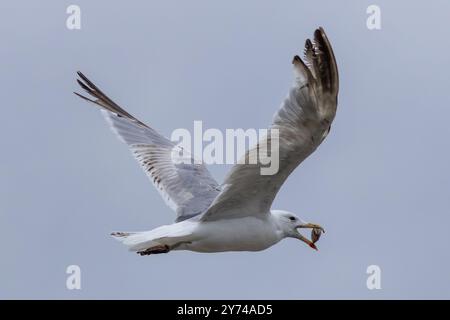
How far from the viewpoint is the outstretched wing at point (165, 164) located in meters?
11.2

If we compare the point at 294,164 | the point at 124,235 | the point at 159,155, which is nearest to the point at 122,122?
the point at 159,155

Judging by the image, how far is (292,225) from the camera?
1070 cm

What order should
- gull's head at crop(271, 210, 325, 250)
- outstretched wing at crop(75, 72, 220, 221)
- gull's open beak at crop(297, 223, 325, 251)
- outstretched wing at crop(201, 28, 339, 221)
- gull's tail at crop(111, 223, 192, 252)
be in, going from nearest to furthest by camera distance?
outstretched wing at crop(201, 28, 339, 221), gull's tail at crop(111, 223, 192, 252), gull's head at crop(271, 210, 325, 250), gull's open beak at crop(297, 223, 325, 251), outstretched wing at crop(75, 72, 220, 221)

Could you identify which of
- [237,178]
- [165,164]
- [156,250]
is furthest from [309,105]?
[165,164]

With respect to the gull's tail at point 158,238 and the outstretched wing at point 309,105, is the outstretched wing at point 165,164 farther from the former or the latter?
the outstretched wing at point 309,105

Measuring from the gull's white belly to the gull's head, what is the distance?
1.02ft

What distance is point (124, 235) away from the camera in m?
10.3

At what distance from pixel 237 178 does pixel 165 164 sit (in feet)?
7.74

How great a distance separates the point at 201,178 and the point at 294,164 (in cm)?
219

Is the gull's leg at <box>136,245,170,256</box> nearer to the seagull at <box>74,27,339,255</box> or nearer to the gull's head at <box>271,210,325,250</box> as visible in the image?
the seagull at <box>74,27,339,255</box>

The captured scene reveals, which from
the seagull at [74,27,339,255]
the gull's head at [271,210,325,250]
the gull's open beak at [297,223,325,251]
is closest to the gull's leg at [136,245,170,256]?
the seagull at [74,27,339,255]

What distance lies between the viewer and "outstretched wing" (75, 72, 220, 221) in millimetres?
11164

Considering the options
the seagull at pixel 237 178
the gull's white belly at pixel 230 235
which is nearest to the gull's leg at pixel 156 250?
the seagull at pixel 237 178

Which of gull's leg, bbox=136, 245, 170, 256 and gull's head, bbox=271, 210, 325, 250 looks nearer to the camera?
gull's leg, bbox=136, 245, 170, 256
